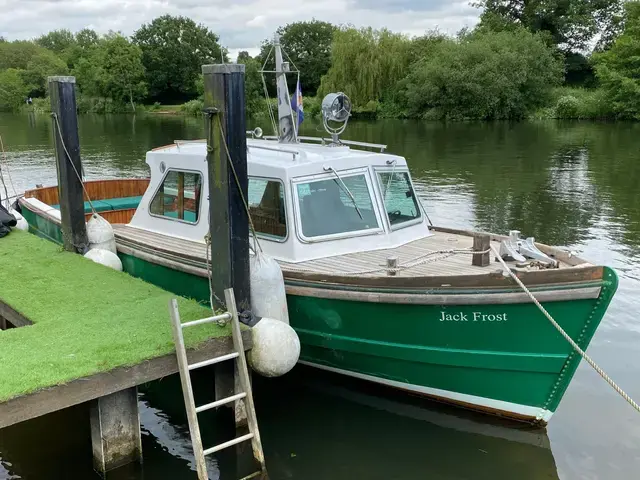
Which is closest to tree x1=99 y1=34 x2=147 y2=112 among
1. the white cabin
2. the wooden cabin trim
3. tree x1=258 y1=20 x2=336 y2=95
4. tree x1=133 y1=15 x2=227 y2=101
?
tree x1=133 y1=15 x2=227 y2=101

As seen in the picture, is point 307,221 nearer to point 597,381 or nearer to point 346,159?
point 346,159

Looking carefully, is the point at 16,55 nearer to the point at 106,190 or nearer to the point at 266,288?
the point at 106,190

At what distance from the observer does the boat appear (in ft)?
21.1

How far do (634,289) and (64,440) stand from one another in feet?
32.4

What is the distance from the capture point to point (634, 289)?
11.8 metres

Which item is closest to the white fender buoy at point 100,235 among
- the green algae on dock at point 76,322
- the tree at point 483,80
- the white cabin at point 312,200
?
the green algae on dock at point 76,322

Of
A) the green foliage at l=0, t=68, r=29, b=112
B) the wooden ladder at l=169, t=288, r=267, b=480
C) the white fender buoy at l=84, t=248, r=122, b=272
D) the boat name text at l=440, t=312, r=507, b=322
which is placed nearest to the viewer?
the wooden ladder at l=169, t=288, r=267, b=480

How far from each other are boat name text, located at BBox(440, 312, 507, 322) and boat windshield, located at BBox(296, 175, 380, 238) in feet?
6.52

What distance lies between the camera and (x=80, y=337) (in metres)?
6.50

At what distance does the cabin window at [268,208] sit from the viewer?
315 inches

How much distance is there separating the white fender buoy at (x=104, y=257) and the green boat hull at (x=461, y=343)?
3.19 m

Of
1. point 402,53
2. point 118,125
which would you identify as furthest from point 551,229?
point 118,125

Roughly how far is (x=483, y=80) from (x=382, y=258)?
1757 inches

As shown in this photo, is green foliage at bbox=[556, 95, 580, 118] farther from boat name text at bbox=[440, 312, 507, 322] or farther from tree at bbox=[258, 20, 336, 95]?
boat name text at bbox=[440, 312, 507, 322]
